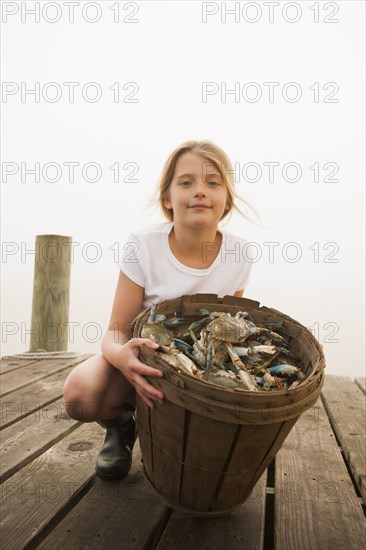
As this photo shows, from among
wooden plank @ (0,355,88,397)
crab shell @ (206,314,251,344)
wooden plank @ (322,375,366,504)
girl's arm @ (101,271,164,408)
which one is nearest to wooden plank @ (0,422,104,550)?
girl's arm @ (101,271,164,408)

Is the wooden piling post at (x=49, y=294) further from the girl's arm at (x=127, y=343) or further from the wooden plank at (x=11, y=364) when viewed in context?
the girl's arm at (x=127, y=343)

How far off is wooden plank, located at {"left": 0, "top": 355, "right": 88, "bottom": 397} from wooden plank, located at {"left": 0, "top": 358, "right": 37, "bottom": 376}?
0.05m

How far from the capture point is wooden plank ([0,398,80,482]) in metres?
2.16

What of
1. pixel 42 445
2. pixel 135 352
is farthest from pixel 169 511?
pixel 42 445

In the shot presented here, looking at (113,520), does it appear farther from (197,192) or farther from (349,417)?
(349,417)

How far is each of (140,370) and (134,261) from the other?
850 millimetres

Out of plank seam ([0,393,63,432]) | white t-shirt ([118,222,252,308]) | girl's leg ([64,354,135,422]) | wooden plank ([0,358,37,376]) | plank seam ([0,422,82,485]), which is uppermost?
white t-shirt ([118,222,252,308])

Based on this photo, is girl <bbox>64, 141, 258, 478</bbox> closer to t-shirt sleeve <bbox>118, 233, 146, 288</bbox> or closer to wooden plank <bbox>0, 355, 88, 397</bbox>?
t-shirt sleeve <bbox>118, 233, 146, 288</bbox>

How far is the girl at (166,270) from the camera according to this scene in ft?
6.96

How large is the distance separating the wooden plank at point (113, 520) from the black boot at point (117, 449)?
2.0 inches

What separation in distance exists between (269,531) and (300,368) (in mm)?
605

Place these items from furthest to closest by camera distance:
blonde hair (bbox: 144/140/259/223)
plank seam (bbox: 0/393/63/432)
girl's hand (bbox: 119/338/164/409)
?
1. plank seam (bbox: 0/393/63/432)
2. blonde hair (bbox: 144/140/259/223)
3. girl's hand (bbox: 119/338/164/409)

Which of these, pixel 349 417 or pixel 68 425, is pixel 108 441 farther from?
pixel 349 417

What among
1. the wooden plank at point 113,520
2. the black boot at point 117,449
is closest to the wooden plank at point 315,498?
the wooden plank at point 113,520
